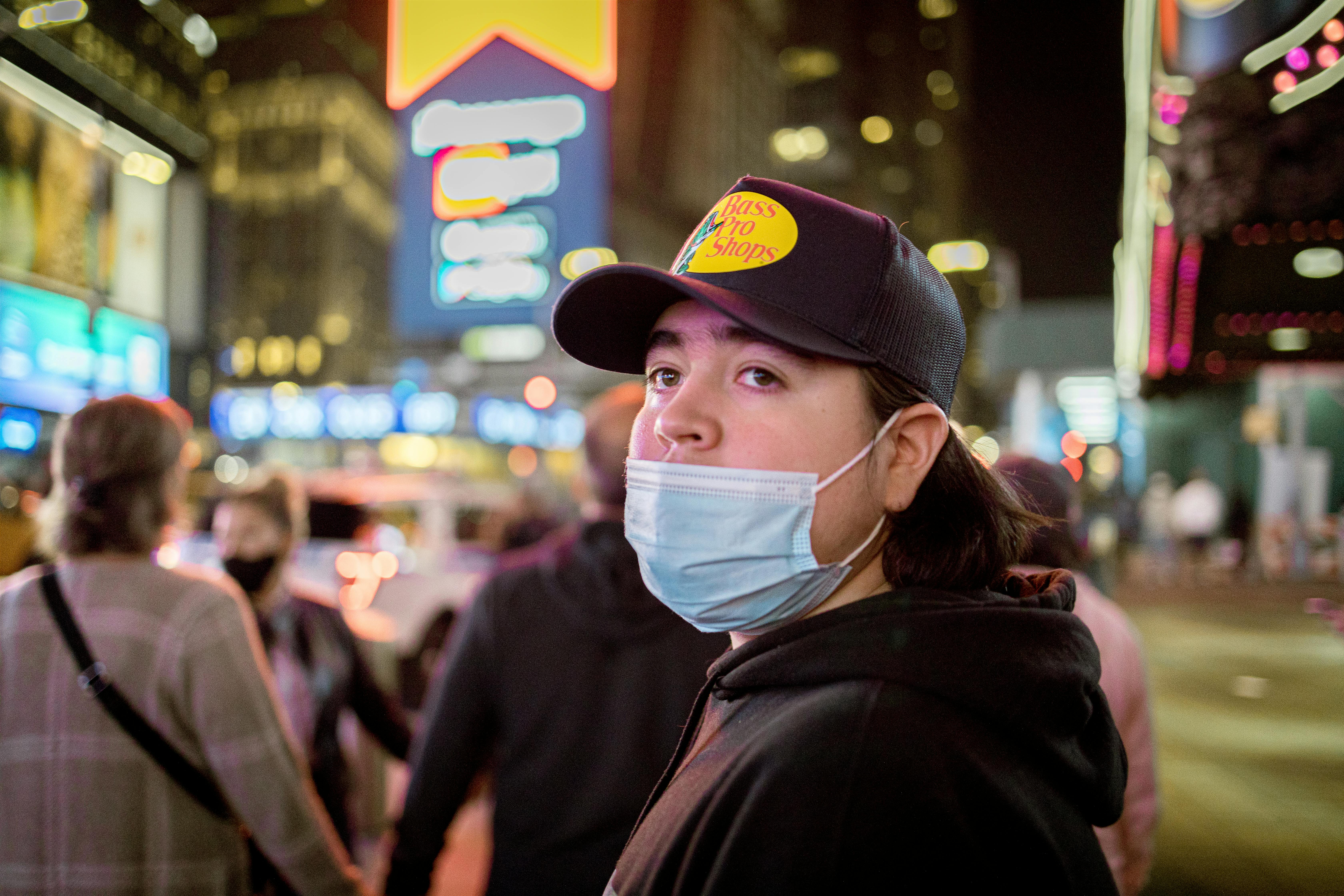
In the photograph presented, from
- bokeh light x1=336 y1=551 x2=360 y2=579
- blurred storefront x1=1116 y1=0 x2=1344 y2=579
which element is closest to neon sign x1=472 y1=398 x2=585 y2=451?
bokeh light x1=336 y1=551 x2=360 y2=579

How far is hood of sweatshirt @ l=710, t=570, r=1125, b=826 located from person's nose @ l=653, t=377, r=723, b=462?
1.07 feet

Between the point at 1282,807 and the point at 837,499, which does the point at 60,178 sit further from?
the point at 1282,807

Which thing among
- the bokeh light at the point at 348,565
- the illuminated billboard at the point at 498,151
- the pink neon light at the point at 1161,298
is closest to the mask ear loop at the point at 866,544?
the pink neon light at the point at 1161,298

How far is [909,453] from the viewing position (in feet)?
4.50

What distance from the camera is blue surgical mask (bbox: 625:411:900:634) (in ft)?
4.34

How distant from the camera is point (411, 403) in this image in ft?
51.1

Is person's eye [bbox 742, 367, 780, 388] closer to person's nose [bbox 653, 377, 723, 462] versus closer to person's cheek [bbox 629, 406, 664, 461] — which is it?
person's nose [bbox 653, 377, 723, 462]

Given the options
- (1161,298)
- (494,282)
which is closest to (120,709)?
(1161,298)

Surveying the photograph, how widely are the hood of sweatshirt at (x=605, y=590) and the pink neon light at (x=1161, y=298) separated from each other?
6.00 meters

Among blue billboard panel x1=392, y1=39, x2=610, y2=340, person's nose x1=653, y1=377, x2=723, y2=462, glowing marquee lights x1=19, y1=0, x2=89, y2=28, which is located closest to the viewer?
person's nose x1=653, y1=377, x2=723, y2=462

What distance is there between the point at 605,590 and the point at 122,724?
135cm

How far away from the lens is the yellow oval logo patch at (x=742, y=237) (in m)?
1.33

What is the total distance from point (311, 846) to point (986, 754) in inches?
80.1

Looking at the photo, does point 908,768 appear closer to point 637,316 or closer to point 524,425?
point 637,316
